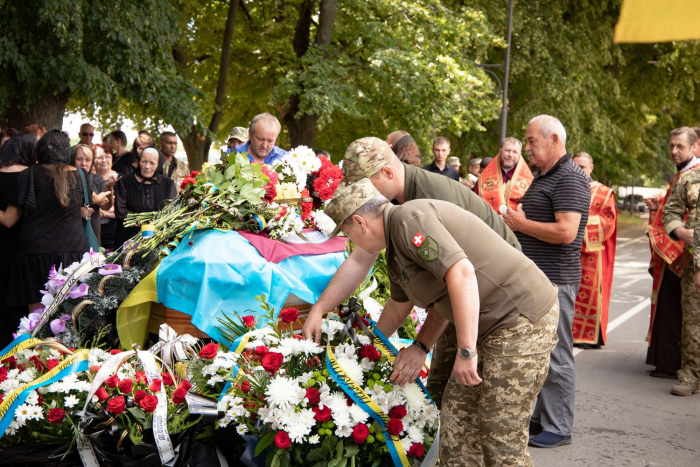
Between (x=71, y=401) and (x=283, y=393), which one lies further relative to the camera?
(x=71, y=401)

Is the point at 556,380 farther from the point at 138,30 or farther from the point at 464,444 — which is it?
the point at 138,30

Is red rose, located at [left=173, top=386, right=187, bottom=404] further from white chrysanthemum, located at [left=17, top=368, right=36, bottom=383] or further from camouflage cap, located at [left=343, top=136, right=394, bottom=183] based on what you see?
camouflage cap, located at [left=343, top=136, right=394, bottom=183]

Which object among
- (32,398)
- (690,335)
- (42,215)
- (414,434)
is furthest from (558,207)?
(42,215)

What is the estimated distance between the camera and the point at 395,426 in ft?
10.9

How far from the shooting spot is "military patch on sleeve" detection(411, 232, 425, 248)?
9.66ft

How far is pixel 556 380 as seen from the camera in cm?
507

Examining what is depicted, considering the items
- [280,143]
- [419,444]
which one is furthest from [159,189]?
[280,143]

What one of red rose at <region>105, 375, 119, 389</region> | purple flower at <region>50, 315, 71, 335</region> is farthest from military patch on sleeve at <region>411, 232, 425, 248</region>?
purple flower at <region>50, 315, 71, 335</region>

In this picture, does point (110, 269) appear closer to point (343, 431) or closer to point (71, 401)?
point (71, 401)

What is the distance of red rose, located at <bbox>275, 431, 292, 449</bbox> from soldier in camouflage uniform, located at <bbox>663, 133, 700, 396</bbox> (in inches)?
178

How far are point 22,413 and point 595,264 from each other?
549 cm

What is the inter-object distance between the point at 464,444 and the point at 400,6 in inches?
523

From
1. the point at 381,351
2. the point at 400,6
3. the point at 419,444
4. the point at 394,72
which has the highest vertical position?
the point at 400,6

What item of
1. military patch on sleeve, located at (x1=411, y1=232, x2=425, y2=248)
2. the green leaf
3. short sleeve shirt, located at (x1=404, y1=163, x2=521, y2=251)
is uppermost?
short sleeve shirt, located at (x1=404, y1=163, x2=521, y2=251)
